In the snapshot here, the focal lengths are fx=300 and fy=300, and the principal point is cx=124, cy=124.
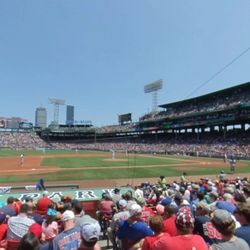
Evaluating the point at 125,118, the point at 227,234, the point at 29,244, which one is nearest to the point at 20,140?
the point at 125,118

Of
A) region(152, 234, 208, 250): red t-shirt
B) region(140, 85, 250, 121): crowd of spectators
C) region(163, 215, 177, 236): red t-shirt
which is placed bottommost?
region(163, 215, 177, 236): red t-shirt

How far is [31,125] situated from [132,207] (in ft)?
494

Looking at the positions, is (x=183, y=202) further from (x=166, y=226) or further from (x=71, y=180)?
(x=71, y=180)

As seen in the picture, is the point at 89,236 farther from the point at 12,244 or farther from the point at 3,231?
the point at 3,231

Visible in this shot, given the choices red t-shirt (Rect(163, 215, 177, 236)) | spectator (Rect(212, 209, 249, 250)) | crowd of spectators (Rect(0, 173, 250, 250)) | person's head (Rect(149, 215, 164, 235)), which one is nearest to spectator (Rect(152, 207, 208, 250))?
crowd of spectators (Rect(0, 173, 250, 250))

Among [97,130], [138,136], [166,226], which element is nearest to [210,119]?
[138,136]

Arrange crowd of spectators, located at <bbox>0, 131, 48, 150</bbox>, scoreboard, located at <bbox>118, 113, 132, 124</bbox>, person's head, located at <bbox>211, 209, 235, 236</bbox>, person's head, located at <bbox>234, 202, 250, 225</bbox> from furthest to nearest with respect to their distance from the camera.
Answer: scoreboard, located at <bbox>118, 113, 132, 124</bbox>
crowd of spectators, located at <bbox>0, 131, 48, 150</bbox>
person's head, located at <bbox>234, 202, 250, 225</bbox>
person's head, located at <bbox>211, 209, 235, 236</bbox>

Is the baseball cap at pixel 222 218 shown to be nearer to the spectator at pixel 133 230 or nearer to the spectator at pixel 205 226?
the spectator at pixel 205 226

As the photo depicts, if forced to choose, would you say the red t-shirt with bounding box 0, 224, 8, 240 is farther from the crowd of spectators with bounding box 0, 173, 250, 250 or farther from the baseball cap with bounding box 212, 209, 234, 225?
the baseball cap with bounding box 212, 209, 234, 225

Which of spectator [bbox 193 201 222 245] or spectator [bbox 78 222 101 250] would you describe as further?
spectator [bbox 193 201 222 245]

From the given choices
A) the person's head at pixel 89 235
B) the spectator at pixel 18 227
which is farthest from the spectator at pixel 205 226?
the spectator at pixel 18 227

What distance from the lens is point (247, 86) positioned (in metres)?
67.8

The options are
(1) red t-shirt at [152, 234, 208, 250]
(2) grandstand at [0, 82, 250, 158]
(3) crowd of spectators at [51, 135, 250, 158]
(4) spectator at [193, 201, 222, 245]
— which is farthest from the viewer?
(2) grandstand at [0, 82, 250, 158]

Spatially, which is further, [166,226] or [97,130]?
[97,130]
